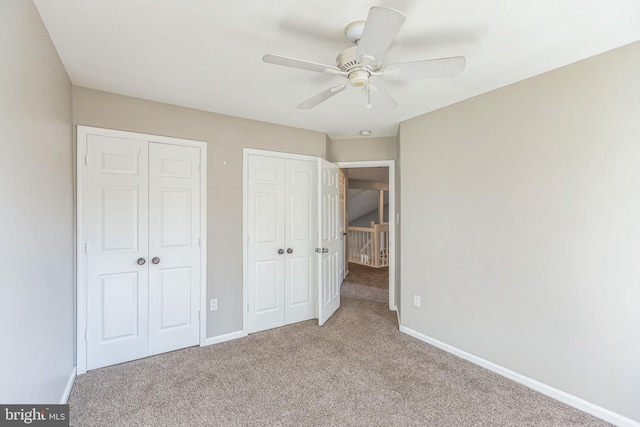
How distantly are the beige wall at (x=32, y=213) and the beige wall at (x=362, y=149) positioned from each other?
2869mm

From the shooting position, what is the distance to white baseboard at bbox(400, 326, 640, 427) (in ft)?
6.10

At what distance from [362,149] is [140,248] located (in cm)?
288

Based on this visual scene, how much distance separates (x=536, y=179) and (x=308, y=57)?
75.9 inches

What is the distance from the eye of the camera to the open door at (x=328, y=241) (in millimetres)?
3432

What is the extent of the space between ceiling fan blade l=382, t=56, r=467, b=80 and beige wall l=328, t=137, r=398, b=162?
236 cm

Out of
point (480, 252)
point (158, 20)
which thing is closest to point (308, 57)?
point (158, 20)

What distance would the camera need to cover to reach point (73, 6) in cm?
149

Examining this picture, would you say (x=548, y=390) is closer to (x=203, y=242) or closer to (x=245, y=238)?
(x=245, y=238)

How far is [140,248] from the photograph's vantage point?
266 centimetres

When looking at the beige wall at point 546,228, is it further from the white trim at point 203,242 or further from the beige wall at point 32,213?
the beige wall at point 32,213

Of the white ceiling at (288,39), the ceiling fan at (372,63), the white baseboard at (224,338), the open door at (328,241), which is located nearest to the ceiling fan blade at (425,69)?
the ceiling fan at (372,63)

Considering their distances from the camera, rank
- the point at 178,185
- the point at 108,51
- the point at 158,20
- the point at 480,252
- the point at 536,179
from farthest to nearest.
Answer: the point at 178,185 < the point at 480,252 < the point at 536,179 < the point at 108,51 < the point at 158,20

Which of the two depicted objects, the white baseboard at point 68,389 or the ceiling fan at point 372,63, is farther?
the white baseboard at point 68,389

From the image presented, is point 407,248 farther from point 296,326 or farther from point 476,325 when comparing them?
point 296,326
